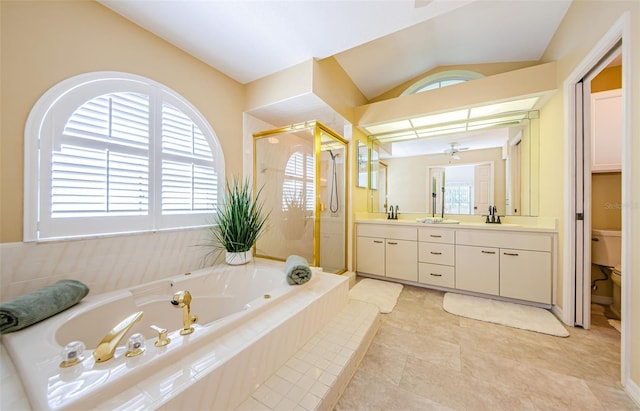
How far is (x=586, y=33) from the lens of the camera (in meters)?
1.59

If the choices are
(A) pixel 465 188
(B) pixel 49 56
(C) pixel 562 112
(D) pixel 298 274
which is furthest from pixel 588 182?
(B) pixel 49 56

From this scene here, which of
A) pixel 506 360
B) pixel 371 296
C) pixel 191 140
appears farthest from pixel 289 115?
pixel 506 360

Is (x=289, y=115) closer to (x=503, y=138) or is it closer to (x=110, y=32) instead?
(x=110, y=32)

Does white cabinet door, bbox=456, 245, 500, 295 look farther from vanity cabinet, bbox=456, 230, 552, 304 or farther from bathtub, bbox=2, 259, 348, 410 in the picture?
bathtub, bbox=2, 259, 348, 410

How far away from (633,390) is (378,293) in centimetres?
162

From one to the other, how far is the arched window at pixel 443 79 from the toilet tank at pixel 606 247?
2052mm

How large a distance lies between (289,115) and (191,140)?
46.6 inches

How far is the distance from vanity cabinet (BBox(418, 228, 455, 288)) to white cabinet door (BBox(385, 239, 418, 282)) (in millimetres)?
55

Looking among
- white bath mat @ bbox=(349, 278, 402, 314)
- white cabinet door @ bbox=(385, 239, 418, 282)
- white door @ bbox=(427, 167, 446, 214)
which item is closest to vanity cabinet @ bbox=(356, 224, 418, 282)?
white cabinet door @ bbox=(385, 239, 418, 282)

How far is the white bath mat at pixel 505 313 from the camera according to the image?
1.77 metres

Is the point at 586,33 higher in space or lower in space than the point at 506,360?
higher

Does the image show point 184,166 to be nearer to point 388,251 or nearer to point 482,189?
point 388,251

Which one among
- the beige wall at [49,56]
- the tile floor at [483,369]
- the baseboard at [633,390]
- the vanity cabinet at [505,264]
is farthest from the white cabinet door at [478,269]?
the beige wall at [49,56]

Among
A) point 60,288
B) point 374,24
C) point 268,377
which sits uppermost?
point 374,24
